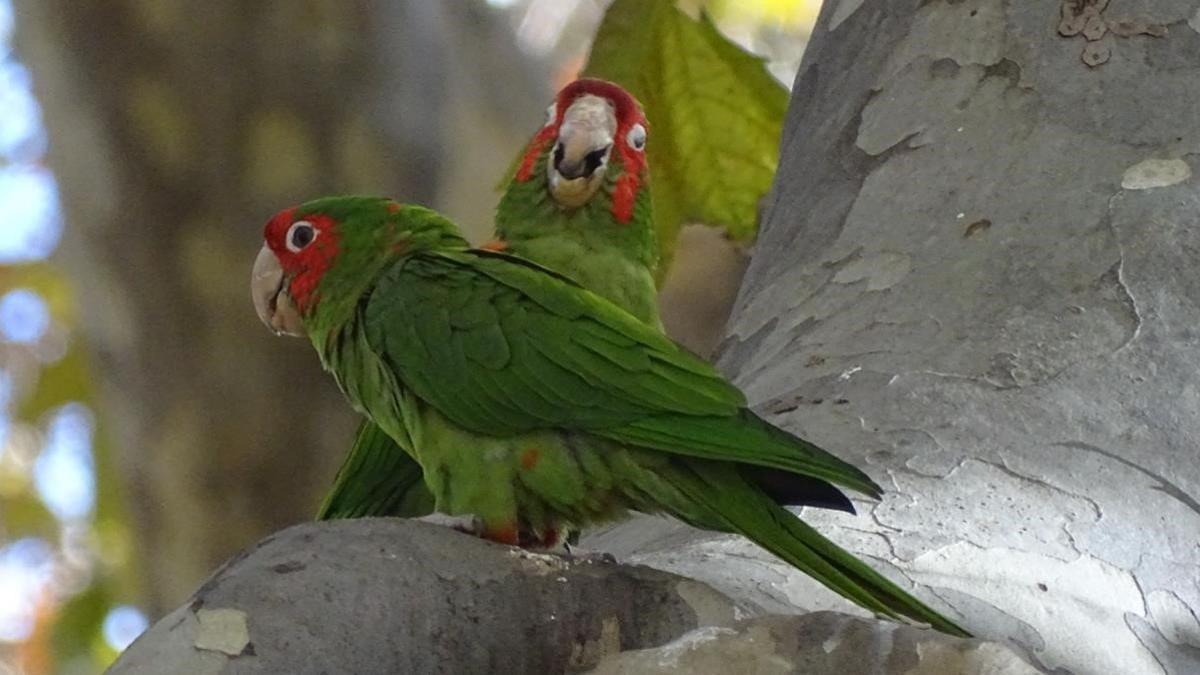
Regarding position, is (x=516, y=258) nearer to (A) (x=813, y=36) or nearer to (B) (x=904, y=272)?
(B) (x=904, y=272)

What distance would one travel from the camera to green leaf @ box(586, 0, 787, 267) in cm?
245

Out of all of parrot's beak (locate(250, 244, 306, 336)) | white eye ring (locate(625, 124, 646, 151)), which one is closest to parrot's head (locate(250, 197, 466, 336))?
parrot's beak (locate(250, 244, 306, 336))

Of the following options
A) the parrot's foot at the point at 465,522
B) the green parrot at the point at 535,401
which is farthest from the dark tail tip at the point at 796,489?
the parrot's foot at the point at 465,522

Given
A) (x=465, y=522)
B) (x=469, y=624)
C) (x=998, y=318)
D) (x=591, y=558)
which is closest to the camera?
(x=469, y=624)

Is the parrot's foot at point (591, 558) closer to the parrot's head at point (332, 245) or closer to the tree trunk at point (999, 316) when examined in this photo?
the tree trunk at point (999, 316)

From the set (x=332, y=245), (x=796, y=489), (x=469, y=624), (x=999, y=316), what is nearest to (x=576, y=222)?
(x=332, y=245)

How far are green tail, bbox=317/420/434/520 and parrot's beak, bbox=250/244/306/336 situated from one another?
6.6 inches

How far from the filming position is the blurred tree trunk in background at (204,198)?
115 inches

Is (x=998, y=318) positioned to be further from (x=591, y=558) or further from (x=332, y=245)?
(x=332, y=245)

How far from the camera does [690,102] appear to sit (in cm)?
251

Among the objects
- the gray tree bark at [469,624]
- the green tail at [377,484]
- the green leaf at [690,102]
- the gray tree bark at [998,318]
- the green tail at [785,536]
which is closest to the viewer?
the gray tree bark at [469,624]

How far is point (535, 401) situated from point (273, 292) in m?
0.50

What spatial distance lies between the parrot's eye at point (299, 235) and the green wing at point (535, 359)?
170mm

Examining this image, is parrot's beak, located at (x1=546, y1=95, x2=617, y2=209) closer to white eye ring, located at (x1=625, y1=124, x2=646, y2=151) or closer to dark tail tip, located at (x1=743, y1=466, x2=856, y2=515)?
white eye ring, located at (x1=625, y1=124, x2=646, y2=151)
